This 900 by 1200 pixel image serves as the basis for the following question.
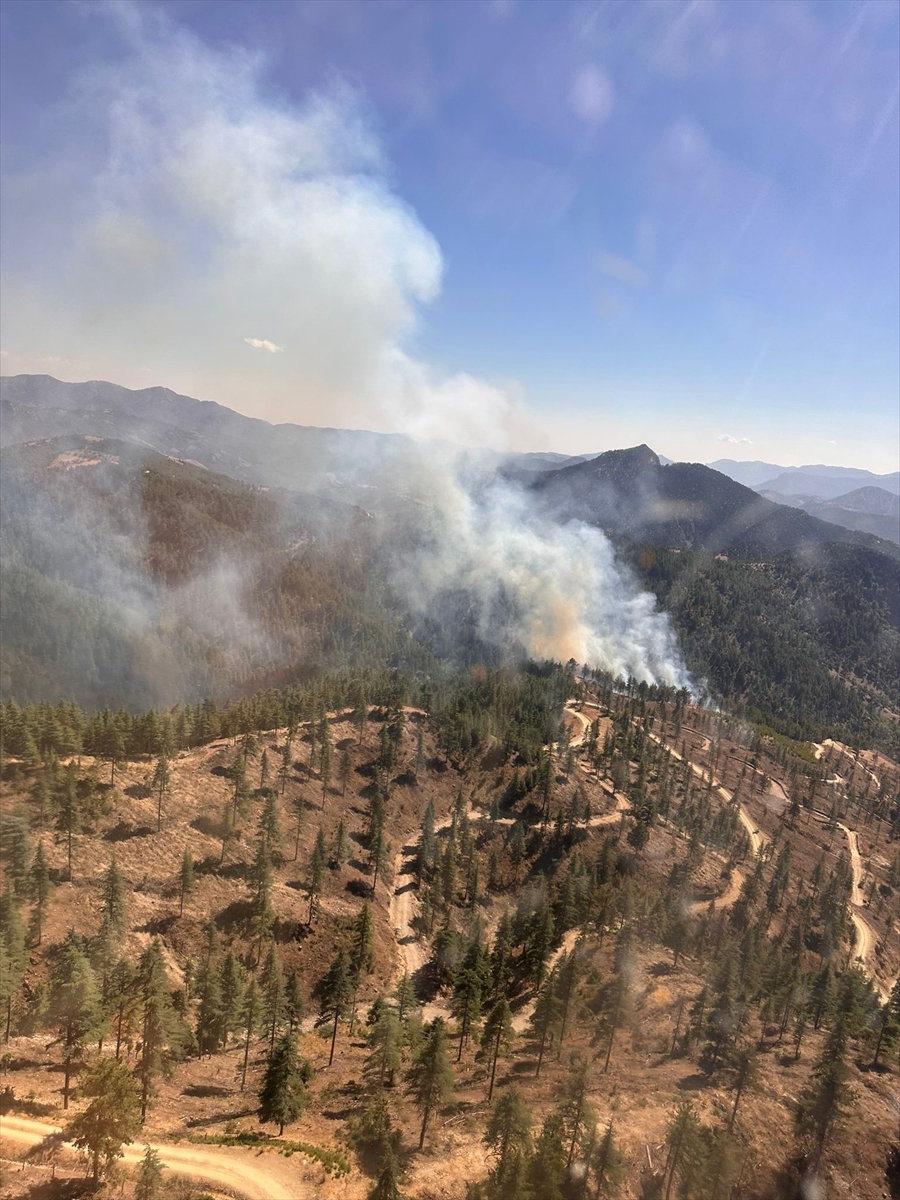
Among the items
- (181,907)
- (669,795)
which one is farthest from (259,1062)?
(669,795)

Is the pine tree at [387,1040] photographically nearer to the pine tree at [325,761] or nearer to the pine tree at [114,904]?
the pine tree at [114,904]

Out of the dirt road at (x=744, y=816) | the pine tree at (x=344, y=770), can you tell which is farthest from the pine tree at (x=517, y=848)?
the dirt road at (x=744, y=816)

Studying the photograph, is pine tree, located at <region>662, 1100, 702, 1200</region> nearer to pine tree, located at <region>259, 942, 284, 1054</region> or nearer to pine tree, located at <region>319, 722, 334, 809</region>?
pine tree, located at <region>259, 942, 284, 1054</region>

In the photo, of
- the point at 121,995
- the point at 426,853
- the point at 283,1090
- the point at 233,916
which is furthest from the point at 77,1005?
the point at 426,853

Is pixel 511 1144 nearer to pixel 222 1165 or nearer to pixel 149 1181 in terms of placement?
pixel 222 1165

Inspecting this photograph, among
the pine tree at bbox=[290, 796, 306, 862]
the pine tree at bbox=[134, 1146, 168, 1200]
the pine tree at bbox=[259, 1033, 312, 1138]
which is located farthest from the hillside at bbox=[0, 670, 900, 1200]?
the pine tree at bbox=[134, 1146, 168, 1200]

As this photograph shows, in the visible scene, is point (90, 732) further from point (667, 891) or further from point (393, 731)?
point (667, 891)
